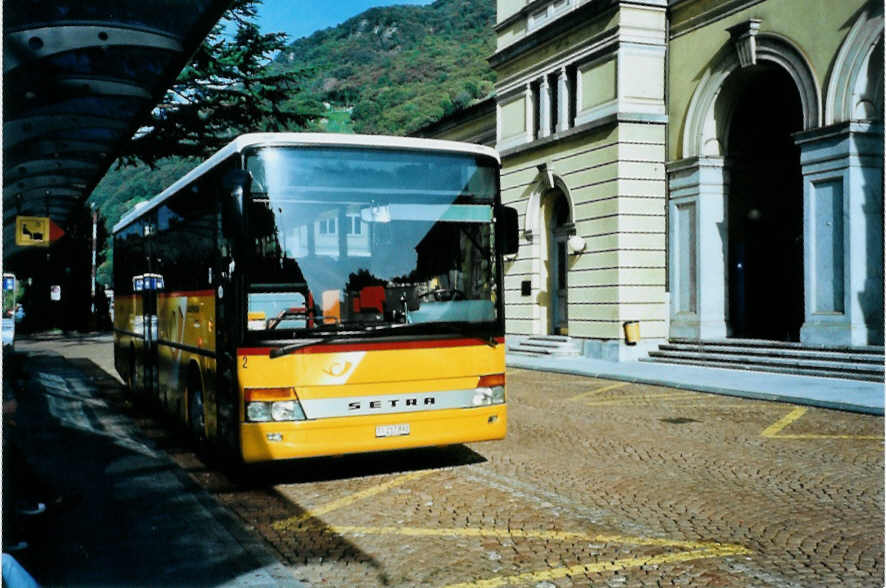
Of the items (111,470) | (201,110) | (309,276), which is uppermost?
(201,110)

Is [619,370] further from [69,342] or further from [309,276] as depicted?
[69,342]

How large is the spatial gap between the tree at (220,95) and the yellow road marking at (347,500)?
19057 mm

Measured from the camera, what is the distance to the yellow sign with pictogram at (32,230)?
18.3 meters

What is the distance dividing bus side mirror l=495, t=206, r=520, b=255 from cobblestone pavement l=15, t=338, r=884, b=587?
6.95 feet

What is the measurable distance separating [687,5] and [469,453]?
1503 cm

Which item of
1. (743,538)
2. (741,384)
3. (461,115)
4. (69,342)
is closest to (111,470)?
(743,538)

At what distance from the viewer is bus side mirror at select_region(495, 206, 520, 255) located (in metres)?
7.96

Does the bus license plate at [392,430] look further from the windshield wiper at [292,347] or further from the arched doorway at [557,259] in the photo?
the arched doorway at [557,259]

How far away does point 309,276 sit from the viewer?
7180 millimetres

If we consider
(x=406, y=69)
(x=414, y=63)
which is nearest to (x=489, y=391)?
(x=406, y=69)

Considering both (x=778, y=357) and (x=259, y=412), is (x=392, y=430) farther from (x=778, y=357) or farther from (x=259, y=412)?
(x=778, y=357)

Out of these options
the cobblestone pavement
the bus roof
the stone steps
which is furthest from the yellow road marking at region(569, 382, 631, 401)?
the bus roof

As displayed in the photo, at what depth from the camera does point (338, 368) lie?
23.8ft

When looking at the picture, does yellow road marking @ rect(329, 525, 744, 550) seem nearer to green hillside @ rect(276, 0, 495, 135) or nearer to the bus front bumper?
the bus front bumper
